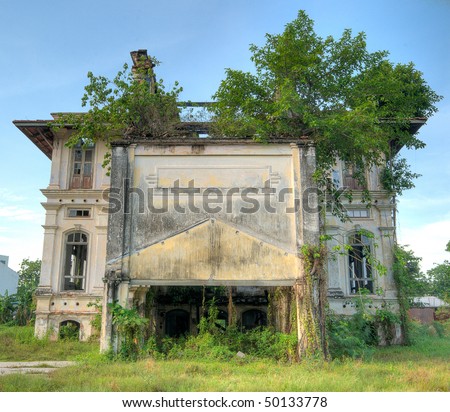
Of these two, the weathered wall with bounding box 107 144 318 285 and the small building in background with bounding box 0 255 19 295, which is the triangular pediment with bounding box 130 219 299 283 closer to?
the weathered wall with bounding box 107 144 318 285

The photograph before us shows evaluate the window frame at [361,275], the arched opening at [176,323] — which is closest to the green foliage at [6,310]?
the arched opening at [176,323]

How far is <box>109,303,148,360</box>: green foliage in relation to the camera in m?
11.2

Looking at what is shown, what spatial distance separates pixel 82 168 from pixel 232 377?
45.3ft

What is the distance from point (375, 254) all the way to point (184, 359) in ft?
33.4

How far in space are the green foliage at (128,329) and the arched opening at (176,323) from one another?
6.45 m

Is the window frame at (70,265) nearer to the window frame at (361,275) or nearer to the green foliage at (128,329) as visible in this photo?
the green foliage at (128,329)

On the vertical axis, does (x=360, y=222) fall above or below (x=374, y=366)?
above

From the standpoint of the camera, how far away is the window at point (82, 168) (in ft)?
66.2

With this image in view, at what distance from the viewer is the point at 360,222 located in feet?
62.7

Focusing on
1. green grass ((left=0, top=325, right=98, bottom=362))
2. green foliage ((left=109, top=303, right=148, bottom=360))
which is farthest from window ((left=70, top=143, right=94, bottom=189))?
green foliage ((left=109, top=303, right=148, bottom=360))

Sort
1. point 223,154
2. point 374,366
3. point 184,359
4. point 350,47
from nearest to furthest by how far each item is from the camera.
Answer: point 374,366, point 184,359, point 223,154, point 350,47
